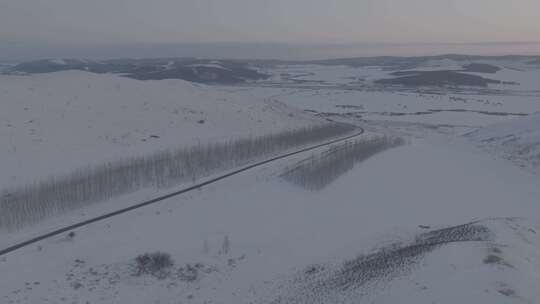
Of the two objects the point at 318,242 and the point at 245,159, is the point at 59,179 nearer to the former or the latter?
the point at 245,159

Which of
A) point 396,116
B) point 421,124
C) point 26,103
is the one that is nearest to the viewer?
point 26,103

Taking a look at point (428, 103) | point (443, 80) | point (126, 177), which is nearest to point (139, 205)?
point (126, 177)

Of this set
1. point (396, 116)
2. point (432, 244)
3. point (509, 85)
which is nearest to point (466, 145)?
point (396, 116)

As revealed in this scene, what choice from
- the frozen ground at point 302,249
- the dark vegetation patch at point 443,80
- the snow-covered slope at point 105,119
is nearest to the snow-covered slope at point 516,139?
the frozen ground at point 302,249

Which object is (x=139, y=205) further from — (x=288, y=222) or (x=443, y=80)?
(x=443, y=80)

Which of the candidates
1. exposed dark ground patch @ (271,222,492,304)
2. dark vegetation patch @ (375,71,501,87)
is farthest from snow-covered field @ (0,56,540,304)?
dark vegetation patch @ (375,71,501,87)
